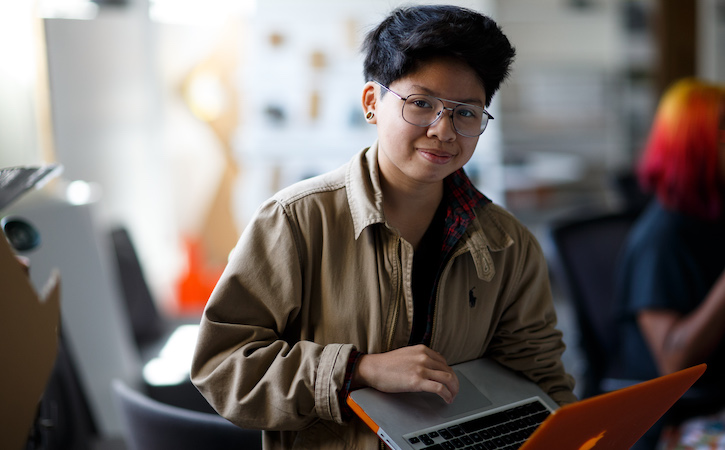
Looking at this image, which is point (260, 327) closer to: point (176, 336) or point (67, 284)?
point (67, 284)

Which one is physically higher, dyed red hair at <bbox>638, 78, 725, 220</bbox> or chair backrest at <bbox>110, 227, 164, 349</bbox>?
dyed red hair at <bbox>638, 78, 725, 220</bbox>

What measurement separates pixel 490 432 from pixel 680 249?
103 centimetres

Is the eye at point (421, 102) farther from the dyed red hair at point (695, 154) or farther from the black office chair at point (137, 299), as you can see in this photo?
the black office chair at point (137, 299)

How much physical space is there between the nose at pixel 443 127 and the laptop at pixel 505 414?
350 mm

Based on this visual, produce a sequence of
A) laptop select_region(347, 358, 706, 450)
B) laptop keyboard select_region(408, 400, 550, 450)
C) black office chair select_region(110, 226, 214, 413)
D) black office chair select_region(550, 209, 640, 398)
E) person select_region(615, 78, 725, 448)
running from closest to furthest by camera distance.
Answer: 1. laptop select_region(347, 358, 706, 450)
2. laptop keyboard select_region(408, 400, 550, 450)
3. person select_region(615, 78, 725, 448)
4. black office chair select_region(550, 209, 640, 398)
5. black office chair select_region(110, 226, 214, 413)

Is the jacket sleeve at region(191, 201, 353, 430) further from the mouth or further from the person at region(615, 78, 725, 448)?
the person at region(615, 78, 725, 448)

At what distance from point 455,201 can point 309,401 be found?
1.26 ft

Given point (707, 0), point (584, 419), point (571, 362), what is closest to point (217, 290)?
point (584, 419)

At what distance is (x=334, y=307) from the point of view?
3.14 feet

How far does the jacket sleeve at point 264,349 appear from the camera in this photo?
0.89 metres

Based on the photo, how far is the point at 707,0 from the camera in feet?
14.6

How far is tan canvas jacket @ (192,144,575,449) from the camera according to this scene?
90 centimetres

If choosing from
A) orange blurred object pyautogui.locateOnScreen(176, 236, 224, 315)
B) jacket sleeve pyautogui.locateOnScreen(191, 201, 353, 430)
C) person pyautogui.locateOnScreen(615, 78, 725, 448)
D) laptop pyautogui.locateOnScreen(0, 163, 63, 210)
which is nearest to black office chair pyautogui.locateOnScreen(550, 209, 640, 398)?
person pyautogui.locateOnScreen(615, 78, 725, 448)

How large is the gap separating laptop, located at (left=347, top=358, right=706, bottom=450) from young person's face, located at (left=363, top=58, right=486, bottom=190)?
0.31m
